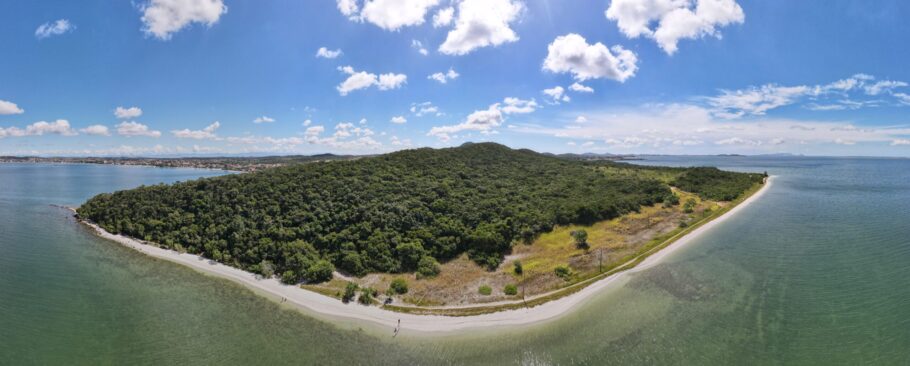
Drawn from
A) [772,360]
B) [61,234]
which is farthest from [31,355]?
[772,360]

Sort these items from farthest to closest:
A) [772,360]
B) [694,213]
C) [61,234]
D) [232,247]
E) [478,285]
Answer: [694,213] < [61,234] < [232,247] < [478,285] < [772,360]

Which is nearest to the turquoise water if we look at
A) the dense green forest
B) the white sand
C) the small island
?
the white sand

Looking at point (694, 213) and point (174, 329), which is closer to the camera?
point (174, 329)

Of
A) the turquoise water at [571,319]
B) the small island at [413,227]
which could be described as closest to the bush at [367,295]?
the small island at [413,227]

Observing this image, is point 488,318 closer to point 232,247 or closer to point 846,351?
point 846,351

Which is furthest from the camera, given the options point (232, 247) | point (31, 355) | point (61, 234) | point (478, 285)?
point (61, 234)

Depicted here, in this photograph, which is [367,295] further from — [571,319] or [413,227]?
[571,319]

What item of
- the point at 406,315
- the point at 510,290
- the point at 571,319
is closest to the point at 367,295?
the point at 406,315
